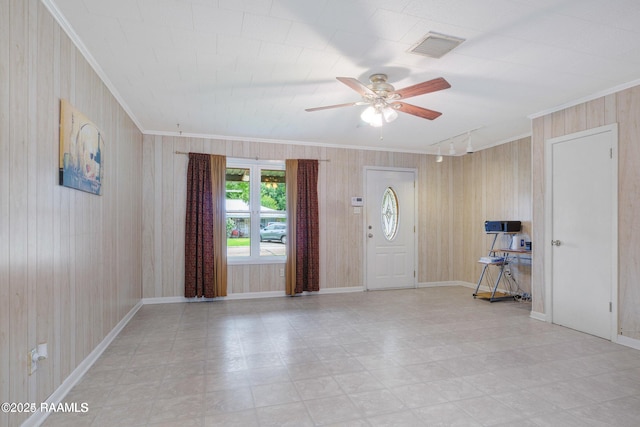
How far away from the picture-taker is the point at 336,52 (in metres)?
2.66

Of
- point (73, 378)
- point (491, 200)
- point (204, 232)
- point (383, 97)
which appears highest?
point (383, 97)

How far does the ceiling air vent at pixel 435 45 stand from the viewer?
7.95ft

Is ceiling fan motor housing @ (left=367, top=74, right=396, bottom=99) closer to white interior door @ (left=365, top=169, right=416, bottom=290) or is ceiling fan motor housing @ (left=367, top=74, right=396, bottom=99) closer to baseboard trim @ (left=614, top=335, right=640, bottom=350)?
white interior door @ (left=365, top=169, right=416, bottom=290)

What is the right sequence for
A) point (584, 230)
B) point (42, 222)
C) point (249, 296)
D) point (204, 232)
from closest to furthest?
point (42, 222) → point (584, 230) → point (204, 232) → point (249, 296)

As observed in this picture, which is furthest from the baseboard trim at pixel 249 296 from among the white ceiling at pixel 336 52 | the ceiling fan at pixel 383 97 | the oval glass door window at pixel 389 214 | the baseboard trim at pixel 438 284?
the ceiling fan at pixel 383 97

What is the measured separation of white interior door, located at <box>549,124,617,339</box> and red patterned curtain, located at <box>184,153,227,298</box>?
4.47m

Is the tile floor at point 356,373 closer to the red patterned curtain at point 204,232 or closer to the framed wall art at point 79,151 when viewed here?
the red patterned curtain at point 204,232

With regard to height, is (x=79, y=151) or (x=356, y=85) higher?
(x=356, y=85)

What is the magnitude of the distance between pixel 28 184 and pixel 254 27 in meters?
1.67

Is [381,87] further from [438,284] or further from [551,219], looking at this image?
[438,284]

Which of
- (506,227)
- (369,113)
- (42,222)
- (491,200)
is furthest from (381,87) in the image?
(491,200)

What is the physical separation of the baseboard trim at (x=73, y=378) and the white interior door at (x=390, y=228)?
3.89 meters

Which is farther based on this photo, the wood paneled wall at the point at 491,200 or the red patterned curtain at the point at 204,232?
the wood paneled wall at the point at 491,200

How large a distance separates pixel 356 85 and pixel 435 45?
636 mm
